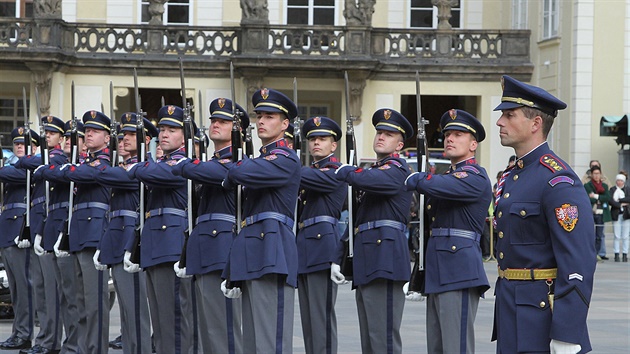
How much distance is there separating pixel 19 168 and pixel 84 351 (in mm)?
2474

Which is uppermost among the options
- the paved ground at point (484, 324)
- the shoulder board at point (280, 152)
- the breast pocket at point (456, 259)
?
the shoulder board at point (280, 152)

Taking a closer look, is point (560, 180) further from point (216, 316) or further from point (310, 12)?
point (310, 12)

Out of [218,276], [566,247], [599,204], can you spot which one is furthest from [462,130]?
[599,204]

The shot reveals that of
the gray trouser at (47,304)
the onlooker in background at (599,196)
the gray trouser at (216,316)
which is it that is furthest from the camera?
the onlooker in background at (599,196)

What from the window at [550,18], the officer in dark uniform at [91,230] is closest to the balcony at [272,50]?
the window at [550,18]

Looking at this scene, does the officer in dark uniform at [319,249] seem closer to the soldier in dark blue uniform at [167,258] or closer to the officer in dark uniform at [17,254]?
the soldier in dark blue uniform at [167,258]

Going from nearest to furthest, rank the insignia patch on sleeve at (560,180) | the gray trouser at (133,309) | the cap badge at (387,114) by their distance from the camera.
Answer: the insignia patch on sleeve at (560,180) → the cap badge at (387,114) → the gray trouser at (133,309)

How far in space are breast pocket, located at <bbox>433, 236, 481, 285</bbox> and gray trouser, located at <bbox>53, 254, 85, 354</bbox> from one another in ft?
12.2

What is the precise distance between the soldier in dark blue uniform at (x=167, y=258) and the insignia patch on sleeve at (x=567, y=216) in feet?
13.7

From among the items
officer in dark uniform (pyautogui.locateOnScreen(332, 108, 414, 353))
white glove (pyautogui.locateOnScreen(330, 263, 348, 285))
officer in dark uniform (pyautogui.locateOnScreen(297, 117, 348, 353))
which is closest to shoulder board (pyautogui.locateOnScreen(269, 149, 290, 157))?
officer in dark uniform (pyautogui.locateOnScreen(332, 108, 414, 353))

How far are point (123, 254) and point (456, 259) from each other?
2.98 m

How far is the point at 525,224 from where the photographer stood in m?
6.10

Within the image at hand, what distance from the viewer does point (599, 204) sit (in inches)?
929

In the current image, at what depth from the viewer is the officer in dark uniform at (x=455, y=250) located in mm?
8305
